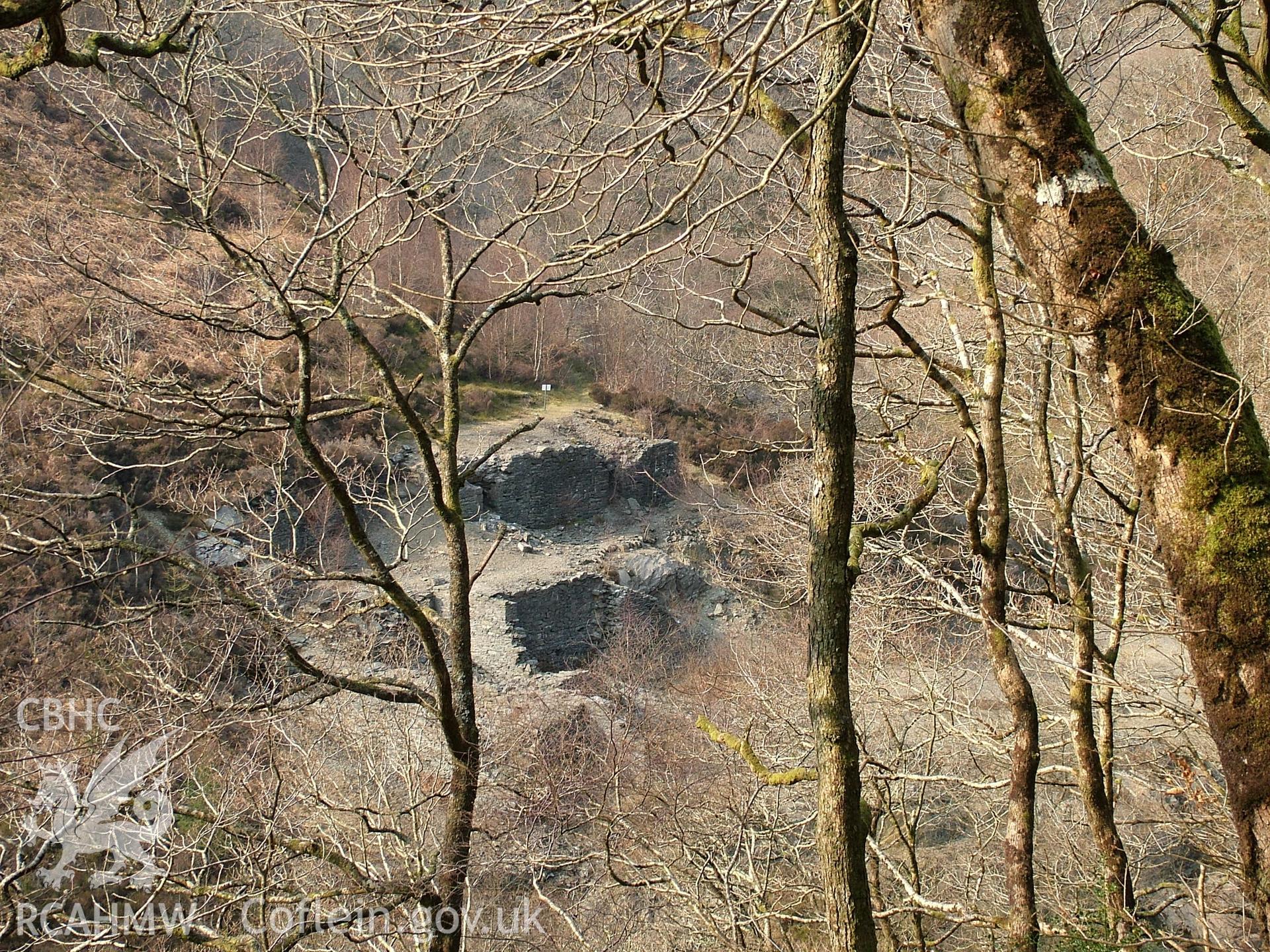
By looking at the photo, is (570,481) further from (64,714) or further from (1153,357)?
(1153,357)

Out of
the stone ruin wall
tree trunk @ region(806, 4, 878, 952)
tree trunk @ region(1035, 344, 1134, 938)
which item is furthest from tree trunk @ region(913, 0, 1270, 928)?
the stone ruin wall

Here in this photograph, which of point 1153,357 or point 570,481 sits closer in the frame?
point 1153,357

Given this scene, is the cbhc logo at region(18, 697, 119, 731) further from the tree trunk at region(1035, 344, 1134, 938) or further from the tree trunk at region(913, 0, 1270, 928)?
the tree trunk at region(913, 0, 1270, 928)

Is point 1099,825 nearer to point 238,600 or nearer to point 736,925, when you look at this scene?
point 736,925

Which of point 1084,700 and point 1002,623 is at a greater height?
point 1002,623

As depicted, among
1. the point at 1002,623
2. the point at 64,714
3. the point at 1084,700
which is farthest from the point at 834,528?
the point at 64,714

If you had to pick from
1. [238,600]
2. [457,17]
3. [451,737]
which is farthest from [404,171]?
[451,737]
